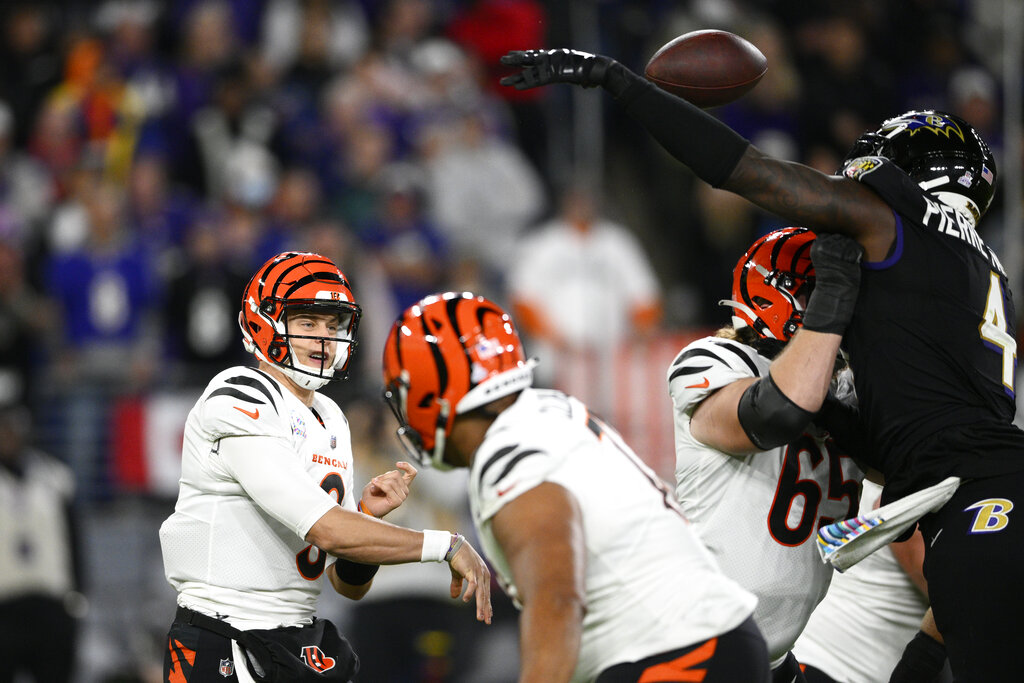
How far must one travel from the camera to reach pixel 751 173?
3.69 m

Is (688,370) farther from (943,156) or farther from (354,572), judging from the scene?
(354,572)

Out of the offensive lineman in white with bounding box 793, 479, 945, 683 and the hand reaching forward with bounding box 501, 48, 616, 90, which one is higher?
the hand reaching forward with bounding box 501, 48, 616, 90

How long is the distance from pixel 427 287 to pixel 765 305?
5.93 meters

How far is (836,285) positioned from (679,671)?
1.26 metres

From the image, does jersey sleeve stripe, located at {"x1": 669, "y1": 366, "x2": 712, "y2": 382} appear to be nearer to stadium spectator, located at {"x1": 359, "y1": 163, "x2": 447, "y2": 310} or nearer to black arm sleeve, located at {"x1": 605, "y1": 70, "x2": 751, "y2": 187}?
black arm sleeve, located at {"x1": 605, "y1": 70, "x2": 751, "y2": 187}

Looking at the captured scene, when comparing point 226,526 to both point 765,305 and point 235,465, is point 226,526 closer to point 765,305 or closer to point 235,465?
point 235,465

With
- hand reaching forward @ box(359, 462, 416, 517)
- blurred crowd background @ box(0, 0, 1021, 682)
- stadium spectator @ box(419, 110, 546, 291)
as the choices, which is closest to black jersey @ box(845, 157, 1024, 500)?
→ hand reaching forward @ box(359, 462, 416, 517)

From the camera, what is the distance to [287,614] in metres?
4.22

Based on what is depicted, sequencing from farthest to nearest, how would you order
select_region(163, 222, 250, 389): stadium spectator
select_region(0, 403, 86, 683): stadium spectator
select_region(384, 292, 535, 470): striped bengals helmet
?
select_region(163, 222, 250, 389): stadium spectator
select_region(0, 403, 86, 683): stadium spectator
select_region(384, 292, 535, 470): striped bengals helmet

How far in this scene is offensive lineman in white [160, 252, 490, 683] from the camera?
4.02 m

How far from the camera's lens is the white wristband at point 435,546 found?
4.04 m

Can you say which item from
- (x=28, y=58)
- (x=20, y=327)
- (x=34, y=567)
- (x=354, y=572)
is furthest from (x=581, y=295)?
(x=28, y=58)

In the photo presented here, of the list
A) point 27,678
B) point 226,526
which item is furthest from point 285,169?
point 226,526

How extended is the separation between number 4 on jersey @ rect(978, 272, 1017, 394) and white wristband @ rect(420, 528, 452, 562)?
1785mm
